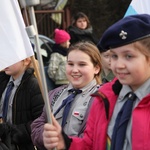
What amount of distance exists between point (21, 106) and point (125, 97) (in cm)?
166

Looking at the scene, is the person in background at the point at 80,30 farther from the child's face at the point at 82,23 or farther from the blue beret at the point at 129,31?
the blue beret at the point at 129,31

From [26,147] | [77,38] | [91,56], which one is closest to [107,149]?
[91,56]

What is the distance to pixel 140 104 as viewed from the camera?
2.29 meters

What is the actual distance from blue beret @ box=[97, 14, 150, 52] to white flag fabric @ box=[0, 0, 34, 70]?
0.80 metres

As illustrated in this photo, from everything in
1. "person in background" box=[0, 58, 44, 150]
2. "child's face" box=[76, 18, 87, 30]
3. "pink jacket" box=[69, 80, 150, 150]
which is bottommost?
"child's face" box=[76, 18, 87, 30]

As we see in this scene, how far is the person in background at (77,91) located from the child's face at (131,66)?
3.00 feet

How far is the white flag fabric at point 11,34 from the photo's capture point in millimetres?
2986

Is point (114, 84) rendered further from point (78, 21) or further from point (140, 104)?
point (78, 21)

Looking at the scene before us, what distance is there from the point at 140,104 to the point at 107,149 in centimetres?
36

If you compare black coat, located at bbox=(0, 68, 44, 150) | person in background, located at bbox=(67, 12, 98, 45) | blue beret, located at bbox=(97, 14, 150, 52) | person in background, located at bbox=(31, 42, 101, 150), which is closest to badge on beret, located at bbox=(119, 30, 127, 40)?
blue beret, located at bbox=(97, 14, 150, 52)

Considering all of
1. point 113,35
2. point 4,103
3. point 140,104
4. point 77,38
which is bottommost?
point 77,38

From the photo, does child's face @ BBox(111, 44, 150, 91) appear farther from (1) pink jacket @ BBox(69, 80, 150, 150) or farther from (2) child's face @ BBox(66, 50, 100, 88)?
(2) child's face @ BBox(66, 50, 100, 88)

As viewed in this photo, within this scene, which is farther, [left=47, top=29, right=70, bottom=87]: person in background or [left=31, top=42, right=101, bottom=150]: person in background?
[left=47, top=29, right=70, bottom=87]: person in background

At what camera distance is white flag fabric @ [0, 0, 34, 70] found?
299 cm
